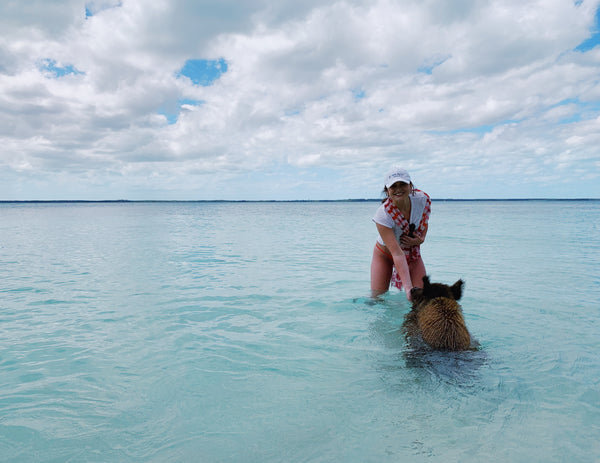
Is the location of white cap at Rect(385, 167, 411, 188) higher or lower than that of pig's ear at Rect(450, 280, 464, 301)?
higher

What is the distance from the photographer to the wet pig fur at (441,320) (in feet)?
13.3

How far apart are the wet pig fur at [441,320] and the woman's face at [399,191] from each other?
141 centimetres

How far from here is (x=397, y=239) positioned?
19.8ft

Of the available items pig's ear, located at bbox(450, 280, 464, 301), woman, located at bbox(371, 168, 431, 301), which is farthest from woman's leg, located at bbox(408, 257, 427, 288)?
pig's ear, located at bbox(450, 280, 464, 301)

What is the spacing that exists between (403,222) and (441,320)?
2015mm

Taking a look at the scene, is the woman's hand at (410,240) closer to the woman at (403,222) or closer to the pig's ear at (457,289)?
the woman at (403,222)

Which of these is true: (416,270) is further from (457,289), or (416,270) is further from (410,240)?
(457,289)

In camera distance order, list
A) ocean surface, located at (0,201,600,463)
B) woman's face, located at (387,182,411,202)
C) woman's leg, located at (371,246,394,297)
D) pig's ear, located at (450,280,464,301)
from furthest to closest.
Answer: woman's leg, located at (371,246,394,297) < woman's face, located at (387,182,411,202) < pig's ear, located at (450,280,464,301) < ocean surface, located at (0,201,600,463)

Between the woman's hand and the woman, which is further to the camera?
the woman's hand

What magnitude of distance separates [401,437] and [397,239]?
11.0ft

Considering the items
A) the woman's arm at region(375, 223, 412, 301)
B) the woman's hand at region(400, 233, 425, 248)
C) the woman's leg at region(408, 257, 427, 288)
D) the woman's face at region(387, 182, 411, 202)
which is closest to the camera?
the woman's face at region(387, 182, 411, 202)

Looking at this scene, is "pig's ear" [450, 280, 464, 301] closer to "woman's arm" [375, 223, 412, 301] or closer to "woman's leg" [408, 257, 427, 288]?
"woman's arm" [375, 223, 412, 301]

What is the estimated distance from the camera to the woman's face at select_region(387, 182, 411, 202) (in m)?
5.25

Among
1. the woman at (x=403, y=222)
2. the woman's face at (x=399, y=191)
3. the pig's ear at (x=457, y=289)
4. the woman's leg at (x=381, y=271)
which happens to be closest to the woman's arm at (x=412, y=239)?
the woman at (x=403, y=222)
